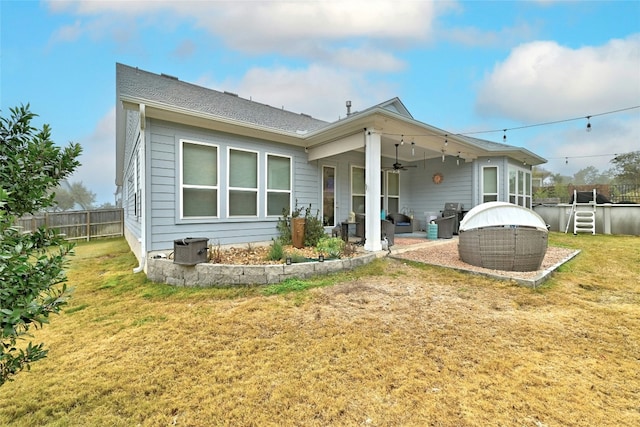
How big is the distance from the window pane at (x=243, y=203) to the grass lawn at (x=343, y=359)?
2.56 m

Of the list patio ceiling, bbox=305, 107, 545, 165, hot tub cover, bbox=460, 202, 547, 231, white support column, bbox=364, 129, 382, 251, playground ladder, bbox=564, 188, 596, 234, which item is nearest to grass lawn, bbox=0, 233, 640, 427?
hot tub cover, bbox=460, 202, 547, 231

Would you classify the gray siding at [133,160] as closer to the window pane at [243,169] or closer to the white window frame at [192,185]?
the white window frame at [192,185]

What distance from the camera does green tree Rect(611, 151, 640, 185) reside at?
17.0m

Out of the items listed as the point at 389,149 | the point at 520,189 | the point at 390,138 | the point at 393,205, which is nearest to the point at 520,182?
the point at 520,189

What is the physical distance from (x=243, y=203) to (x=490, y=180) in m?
8.31

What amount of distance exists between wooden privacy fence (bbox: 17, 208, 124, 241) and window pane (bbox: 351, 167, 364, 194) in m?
10.8

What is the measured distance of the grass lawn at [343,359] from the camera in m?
1.66

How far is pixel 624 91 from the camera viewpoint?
1020cm

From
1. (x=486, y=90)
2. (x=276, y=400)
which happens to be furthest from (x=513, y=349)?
(x=486, y=90)

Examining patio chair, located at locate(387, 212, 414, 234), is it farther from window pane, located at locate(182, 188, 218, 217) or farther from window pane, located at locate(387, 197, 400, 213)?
window pane, located at locate(182, 188, 218, 217)

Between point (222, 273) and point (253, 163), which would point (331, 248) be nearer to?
point (222, 273)

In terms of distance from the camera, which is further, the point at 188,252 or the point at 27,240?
the point at 188,252

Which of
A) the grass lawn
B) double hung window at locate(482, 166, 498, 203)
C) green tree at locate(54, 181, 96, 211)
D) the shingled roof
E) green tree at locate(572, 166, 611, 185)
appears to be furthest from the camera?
green tree at locate(572, 166, 611, 185)

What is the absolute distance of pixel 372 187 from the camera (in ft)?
18.6
